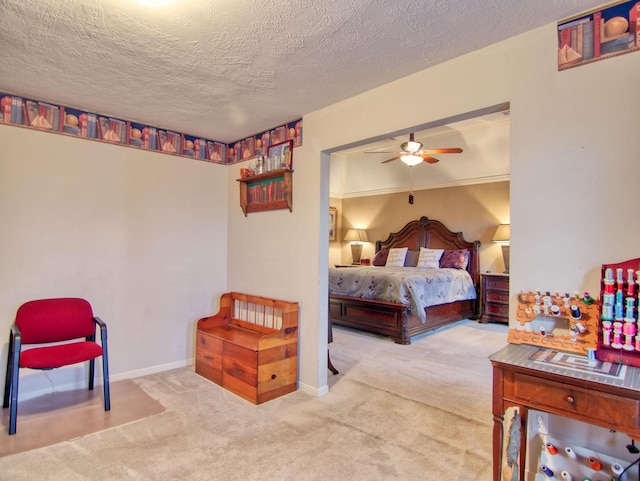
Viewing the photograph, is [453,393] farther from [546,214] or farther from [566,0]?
[566,0]

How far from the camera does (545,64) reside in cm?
186

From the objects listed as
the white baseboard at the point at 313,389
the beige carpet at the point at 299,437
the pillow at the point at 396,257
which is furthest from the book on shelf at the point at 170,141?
the pillow at the point at 396,257

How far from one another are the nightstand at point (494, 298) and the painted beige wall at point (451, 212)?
0.34 m

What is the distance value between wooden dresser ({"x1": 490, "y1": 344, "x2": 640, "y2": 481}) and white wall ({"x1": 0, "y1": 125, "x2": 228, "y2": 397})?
310cm

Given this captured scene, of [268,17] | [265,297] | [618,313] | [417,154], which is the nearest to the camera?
[618,313]

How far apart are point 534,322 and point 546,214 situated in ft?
1.80

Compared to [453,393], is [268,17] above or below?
above

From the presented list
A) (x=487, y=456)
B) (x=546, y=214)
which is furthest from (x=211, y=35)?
(x=487, y=456)

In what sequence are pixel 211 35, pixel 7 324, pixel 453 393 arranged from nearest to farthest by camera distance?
pixel 211 35 → pixel 7 324 → pixel 453 393

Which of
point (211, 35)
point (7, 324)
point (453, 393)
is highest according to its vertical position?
point (211, 35)

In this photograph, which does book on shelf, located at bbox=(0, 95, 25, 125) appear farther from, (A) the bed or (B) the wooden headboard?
(B) the wooden headboard

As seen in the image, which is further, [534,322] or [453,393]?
[453,393]

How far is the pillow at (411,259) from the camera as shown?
675 centimetres

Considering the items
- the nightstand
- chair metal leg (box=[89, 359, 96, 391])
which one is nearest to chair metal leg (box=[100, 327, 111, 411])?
chair metal leg (box=[89, 359, 96, 391])
